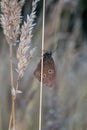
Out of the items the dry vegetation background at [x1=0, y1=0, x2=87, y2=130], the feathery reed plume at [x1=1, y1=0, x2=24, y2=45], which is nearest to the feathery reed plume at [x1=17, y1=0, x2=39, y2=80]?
the feathery reed plume at [x1=1, y1=0, x2=24, y2=45]

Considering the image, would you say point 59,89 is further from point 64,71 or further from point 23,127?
point 23,127

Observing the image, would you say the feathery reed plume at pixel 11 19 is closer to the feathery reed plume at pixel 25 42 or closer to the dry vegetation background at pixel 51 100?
the feathery reed plume at pixel 25 42

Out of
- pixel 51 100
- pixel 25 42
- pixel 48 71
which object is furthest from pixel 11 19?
pixel 51 100

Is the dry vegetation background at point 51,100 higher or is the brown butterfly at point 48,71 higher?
the brown butterfly at point 48,71

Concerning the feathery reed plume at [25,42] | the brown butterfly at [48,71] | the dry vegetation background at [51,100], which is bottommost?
the dry vegetation background at [51,100]

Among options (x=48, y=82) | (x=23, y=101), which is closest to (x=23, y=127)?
(x=23, y=101)

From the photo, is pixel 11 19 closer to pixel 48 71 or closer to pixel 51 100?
pixel 48 71

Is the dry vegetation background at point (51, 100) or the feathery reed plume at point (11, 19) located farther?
the dry vegetation background at point (51, 100)

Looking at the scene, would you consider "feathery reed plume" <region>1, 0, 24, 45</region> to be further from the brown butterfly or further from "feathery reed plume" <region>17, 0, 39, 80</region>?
the brown butterfly

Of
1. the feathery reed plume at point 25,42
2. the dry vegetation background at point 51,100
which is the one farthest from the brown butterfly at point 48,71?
the dry vegetation background at point 51,100
